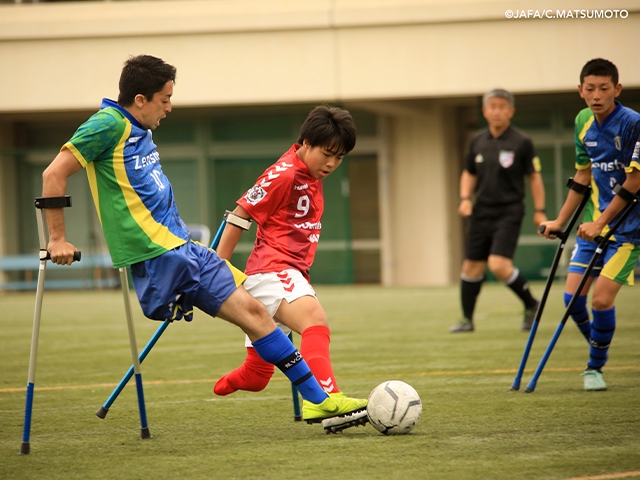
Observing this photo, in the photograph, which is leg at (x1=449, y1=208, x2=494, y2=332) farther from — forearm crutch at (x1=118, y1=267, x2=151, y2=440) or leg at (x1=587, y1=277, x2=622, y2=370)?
forearm crutch at (x1=118, y1=267, x2=151, y2=440)

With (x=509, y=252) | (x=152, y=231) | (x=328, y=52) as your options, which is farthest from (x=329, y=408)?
(x=328, y=52)

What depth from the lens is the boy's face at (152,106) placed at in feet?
14.8

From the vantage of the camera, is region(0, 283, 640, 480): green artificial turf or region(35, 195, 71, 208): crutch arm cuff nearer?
region(0, 283, 640, 480): green artificial turf

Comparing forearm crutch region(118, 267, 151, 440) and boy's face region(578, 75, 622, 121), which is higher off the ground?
boy's face region(578, 75, 622, 121)

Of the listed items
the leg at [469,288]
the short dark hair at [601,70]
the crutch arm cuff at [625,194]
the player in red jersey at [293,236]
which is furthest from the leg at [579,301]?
the leg at [469,288]

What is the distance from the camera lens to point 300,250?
510cm

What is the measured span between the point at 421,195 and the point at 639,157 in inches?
563

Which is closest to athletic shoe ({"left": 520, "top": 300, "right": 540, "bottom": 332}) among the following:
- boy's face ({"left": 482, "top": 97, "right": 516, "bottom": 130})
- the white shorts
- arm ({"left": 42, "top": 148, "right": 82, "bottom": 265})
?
boy's face ({"left": 482, "top": 97, "right": 516, "bottom": 130})

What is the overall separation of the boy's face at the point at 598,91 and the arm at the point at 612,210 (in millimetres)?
493

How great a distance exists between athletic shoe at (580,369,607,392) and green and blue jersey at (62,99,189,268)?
2848 millimetres

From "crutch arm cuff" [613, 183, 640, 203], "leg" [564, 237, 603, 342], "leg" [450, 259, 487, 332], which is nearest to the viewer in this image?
"crutch arm cuff" [613, 183, 640, 203]

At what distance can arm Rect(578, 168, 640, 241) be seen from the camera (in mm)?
5602

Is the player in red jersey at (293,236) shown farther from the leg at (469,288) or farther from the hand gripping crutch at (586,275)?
the leg at (469,288)

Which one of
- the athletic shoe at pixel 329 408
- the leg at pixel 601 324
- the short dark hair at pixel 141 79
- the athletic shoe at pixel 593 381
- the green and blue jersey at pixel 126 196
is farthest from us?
the leg at pixel 601 324
